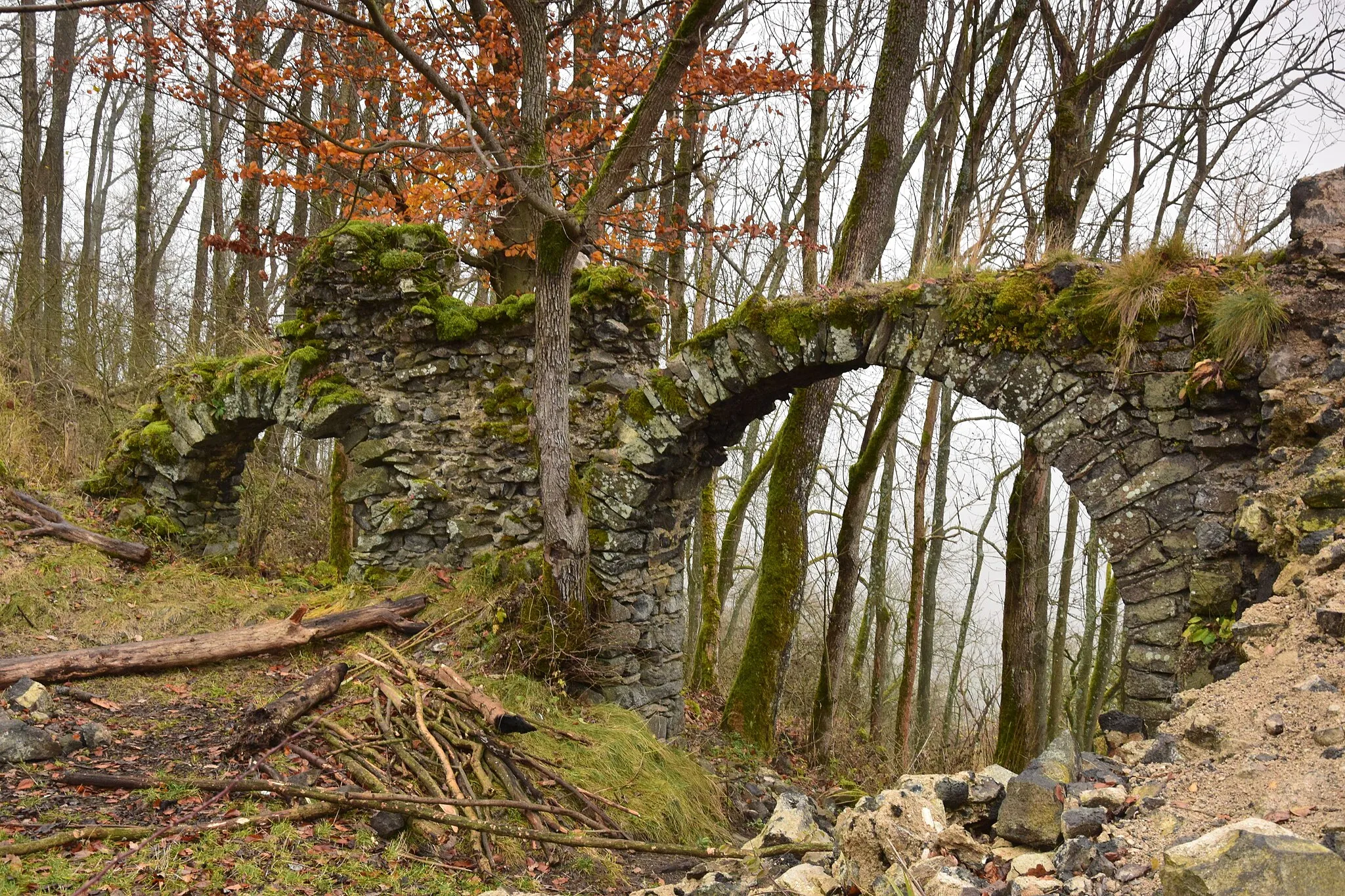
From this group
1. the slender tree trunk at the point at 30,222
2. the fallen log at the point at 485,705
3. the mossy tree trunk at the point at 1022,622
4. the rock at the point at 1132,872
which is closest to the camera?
the rock at the point at 1132,872

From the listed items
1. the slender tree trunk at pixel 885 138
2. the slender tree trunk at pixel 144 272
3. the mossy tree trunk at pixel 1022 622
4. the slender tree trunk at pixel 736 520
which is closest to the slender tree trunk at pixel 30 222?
the slender tree trunk at pixel 144 272

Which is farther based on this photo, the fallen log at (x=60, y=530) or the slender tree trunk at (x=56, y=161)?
the slender tree trunk at (x=56, y=161)

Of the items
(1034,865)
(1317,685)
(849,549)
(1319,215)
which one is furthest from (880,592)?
(1034,865)

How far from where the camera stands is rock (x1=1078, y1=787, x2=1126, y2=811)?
2764 millimetres

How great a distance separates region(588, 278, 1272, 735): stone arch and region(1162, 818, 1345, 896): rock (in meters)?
2.83

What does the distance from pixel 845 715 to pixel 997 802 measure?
374 inches

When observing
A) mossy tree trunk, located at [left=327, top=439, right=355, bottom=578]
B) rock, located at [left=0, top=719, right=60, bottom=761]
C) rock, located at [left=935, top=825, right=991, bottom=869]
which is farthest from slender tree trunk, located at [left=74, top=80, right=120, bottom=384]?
rock, located at [left=935, top=825, right=991, bottom=869]

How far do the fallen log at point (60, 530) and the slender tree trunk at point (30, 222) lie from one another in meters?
3.62

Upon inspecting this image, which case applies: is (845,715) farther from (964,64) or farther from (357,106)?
(357,106)

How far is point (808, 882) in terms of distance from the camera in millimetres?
3363

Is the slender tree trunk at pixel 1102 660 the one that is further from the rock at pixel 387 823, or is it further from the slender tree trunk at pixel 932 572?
the rock at pixel 387 823

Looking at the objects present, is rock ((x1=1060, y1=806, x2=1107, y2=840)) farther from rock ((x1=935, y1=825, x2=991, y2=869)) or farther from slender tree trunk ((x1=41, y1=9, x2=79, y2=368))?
slender tree trunk ((x1=41, y1=9, x2=79, y2=368))

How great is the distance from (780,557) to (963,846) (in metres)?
5.60

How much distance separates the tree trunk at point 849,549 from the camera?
9.19 metres
